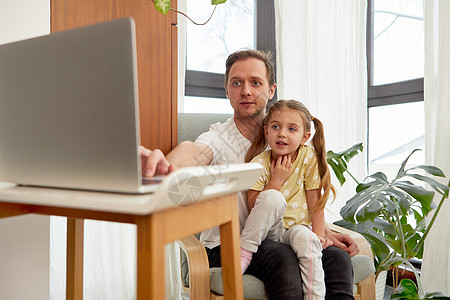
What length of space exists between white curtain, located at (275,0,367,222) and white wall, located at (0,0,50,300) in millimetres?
1514

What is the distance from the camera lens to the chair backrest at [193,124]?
155 centimetres

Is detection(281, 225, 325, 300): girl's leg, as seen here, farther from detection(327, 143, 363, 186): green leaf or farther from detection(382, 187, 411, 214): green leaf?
detection(327, 143, 363, 186): green leaf

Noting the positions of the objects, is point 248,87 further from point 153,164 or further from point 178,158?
point 153,164

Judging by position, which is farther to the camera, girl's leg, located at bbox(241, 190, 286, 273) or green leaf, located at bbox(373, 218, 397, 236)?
green leaf, located at bbox(373, 218, 397, 236)

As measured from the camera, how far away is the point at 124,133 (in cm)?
57

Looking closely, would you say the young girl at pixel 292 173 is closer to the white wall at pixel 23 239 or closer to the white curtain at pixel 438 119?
the white wall at pixel 23 239

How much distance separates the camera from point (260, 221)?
1136 mm

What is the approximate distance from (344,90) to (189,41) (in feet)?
3.19

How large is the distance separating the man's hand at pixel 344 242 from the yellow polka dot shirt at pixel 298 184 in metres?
0.08

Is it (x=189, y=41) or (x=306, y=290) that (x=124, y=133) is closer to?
(x=306, y=290)

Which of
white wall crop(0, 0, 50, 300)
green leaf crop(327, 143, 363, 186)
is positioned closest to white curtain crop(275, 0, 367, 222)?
green leaf crop(327, 143, 363, 186)

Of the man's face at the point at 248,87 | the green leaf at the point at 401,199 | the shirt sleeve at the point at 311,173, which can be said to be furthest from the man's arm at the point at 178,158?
the green leaf at the point at 401,199

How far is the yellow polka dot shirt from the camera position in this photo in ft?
4.27

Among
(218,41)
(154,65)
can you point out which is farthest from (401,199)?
(218,41)
